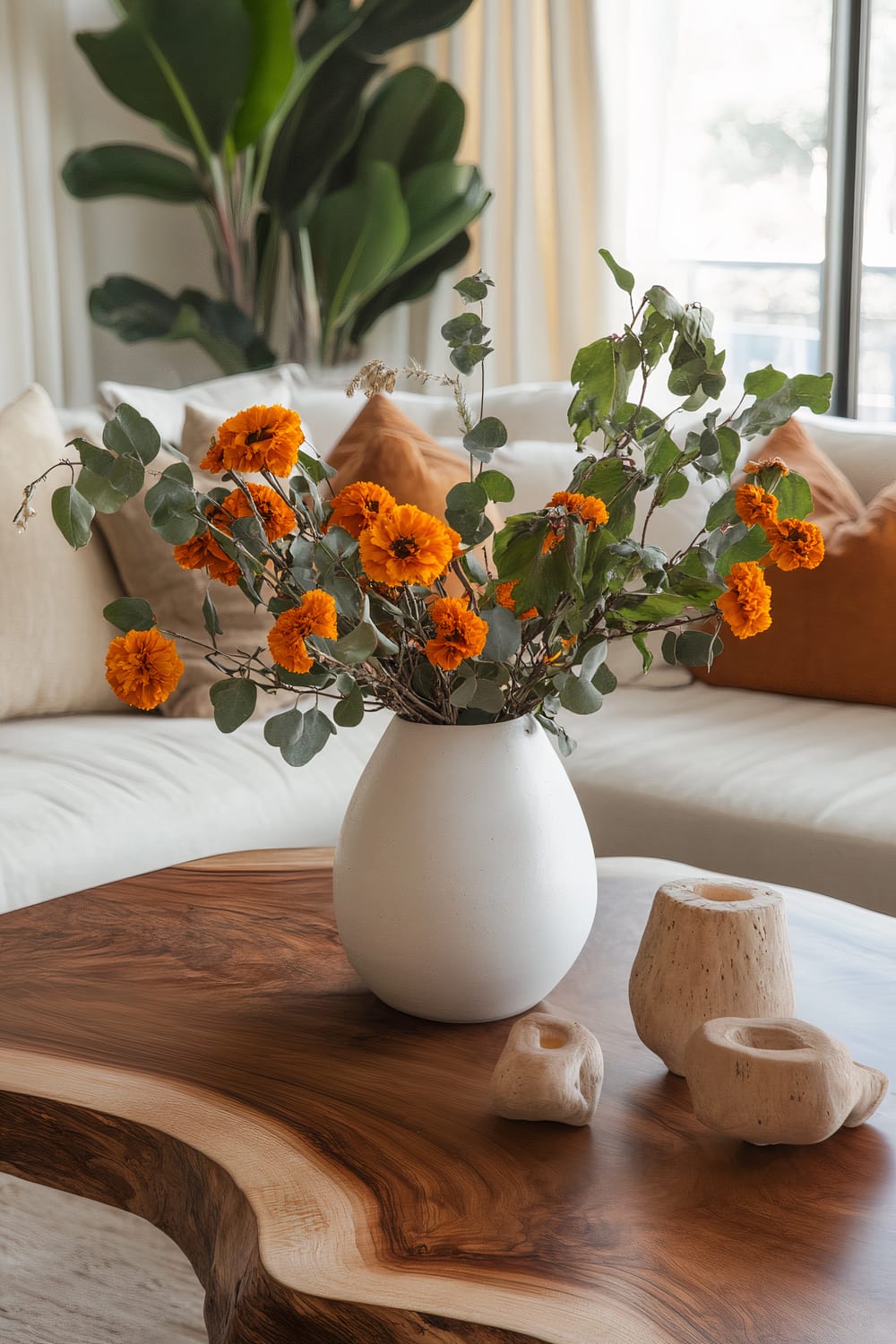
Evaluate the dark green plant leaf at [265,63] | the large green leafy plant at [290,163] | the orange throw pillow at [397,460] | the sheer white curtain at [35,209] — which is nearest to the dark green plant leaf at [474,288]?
the orange throw pillow at [397,460]

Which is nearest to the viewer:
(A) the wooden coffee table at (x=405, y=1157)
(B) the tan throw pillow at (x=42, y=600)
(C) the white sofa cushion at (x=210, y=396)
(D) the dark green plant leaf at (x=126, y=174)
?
(A) the wooden coffee table at (x=405, y=1157)

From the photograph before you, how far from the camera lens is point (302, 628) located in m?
0.77

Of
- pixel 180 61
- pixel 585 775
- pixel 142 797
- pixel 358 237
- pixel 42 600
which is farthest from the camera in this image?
pixel 358 237

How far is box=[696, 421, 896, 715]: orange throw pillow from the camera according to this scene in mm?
1962

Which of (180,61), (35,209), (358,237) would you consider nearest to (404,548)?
(358,237)

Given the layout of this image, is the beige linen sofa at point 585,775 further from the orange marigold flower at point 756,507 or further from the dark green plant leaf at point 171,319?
the dark green plant leaf at point 171,319

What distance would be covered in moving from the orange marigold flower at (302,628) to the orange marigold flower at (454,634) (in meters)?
0.06

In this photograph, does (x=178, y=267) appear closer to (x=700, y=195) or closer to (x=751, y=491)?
(x=700, y=195)

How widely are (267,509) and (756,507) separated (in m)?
0.30

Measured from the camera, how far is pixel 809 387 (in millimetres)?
849

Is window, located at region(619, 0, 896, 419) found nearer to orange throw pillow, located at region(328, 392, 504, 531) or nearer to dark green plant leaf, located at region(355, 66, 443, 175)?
dark green plant leaf, located at region(355, 66, 443, 175)

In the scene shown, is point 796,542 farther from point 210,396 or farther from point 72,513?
point 210,396

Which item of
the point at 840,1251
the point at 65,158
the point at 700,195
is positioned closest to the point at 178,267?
the point at 65,158

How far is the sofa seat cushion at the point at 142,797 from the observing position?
1.57 metres
